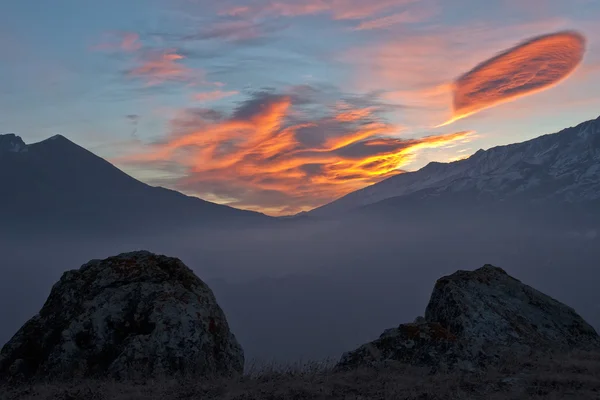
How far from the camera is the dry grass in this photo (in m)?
10.9

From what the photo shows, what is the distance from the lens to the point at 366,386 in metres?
11.6

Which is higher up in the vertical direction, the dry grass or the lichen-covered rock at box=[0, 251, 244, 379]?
the lichen-covered rock at box=[0, 251, 244, 379]

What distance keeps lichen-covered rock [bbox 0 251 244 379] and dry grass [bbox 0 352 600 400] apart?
1.38m

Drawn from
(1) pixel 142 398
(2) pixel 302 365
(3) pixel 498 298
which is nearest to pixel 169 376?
(1) pixel 142 398

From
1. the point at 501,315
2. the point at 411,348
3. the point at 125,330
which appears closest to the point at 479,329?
the point at 501,315

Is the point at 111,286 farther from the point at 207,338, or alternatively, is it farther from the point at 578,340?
the point at 578,340

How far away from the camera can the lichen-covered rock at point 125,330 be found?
14398mm

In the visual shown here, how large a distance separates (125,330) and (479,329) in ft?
35.4

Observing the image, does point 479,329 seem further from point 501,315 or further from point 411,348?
point 411,348

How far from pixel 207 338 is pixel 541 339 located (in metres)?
10.7

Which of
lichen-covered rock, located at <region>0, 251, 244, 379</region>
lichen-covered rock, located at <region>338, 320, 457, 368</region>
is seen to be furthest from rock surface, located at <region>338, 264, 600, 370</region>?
lichen-covered rock, located at <region>0, 251, 244, 379</region>

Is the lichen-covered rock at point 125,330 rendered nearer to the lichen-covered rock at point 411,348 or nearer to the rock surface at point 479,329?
the lichen-covered rock at point 411,348

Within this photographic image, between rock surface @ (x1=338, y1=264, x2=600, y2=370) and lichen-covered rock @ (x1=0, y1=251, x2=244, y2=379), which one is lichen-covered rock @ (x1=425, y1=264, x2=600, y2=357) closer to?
rock surface @ (x1=338, y1=264, x2=600, y2=370)

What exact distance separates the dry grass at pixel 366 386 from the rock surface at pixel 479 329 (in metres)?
1.16
